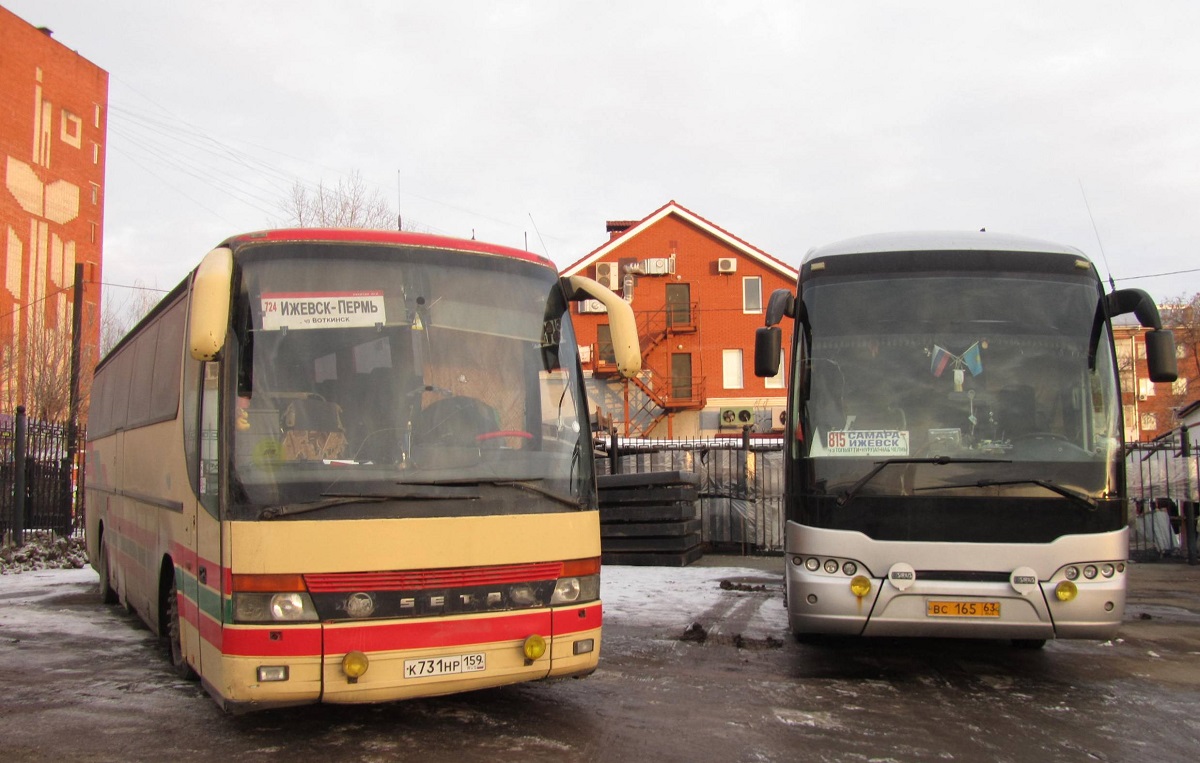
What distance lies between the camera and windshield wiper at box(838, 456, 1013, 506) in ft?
23.6

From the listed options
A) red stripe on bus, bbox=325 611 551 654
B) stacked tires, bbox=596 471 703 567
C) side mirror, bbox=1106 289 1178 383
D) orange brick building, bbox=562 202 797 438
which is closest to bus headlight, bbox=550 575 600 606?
red stripe on bus, bbox=325 611 551 654

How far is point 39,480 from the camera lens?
1689 cm

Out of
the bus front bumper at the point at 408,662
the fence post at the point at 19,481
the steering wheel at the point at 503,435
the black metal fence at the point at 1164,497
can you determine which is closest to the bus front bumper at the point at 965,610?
the bus front bumper at the point at 408,662

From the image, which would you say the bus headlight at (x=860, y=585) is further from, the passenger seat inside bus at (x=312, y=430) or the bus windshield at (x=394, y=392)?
the passenger seat inside bus at (x=312, y=430)

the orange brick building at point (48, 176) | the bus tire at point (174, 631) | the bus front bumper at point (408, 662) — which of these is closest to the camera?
the bus front bumper at point (408, 662)

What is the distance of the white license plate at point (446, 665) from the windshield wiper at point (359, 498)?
859 mm

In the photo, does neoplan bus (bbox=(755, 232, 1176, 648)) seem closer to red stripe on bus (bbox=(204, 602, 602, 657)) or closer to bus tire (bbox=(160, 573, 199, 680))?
red stripe on bus (bbox=(204, 602, 602, 657))

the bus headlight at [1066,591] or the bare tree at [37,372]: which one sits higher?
the bare tree at [37,372]

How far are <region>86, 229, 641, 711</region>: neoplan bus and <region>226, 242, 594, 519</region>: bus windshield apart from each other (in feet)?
0.04

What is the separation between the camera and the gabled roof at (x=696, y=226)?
4894cm

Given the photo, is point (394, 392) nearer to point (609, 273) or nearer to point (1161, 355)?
point (1161, 355)

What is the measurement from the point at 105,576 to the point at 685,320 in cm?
4025

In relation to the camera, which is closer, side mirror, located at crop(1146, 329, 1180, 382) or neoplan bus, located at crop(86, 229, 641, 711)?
neoplan bus, located at crop(86, 229, 641, 711)

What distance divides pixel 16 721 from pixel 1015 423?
6876 mm
